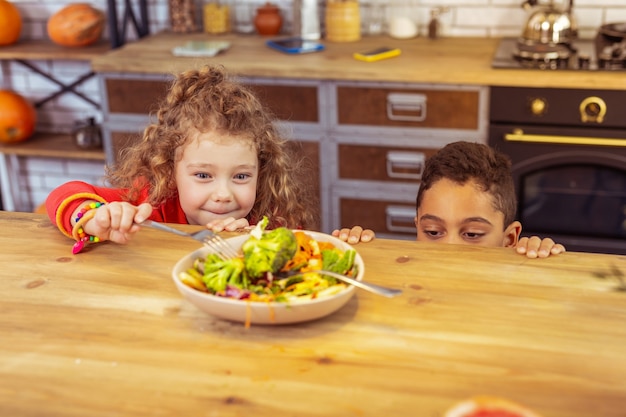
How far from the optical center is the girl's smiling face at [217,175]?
1.84m

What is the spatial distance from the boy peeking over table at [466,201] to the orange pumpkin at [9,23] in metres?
2.60

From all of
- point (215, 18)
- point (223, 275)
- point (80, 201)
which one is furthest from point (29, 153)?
point (223, 275)

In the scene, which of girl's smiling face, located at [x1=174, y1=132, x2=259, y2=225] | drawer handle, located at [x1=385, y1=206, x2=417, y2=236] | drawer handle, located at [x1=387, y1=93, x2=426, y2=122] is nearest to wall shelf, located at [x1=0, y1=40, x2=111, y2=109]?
drawer handle, located at [x1=387, y1=93, x2=426, y2=122]

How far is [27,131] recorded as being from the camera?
156 inches

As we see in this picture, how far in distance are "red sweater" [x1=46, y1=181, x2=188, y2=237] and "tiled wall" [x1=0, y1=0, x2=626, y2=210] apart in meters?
1.97

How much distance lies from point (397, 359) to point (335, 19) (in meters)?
2.65

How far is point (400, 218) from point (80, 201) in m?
1.85

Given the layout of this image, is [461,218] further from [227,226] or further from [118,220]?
[118,220]

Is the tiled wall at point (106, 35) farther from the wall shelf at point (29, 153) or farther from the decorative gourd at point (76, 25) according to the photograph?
the decorative gourd at point (76, 25)

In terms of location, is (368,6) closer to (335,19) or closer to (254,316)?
(335,19)

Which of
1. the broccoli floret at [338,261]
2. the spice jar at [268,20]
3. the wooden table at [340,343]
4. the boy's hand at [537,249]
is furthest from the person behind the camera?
the spice jar at [268,20]

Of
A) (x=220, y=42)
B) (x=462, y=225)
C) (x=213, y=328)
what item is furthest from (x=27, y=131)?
(x=213, y=328)

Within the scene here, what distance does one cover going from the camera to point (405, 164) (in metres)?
3.20

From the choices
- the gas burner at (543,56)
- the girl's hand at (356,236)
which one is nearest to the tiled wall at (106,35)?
the gas burner at (543,56)
